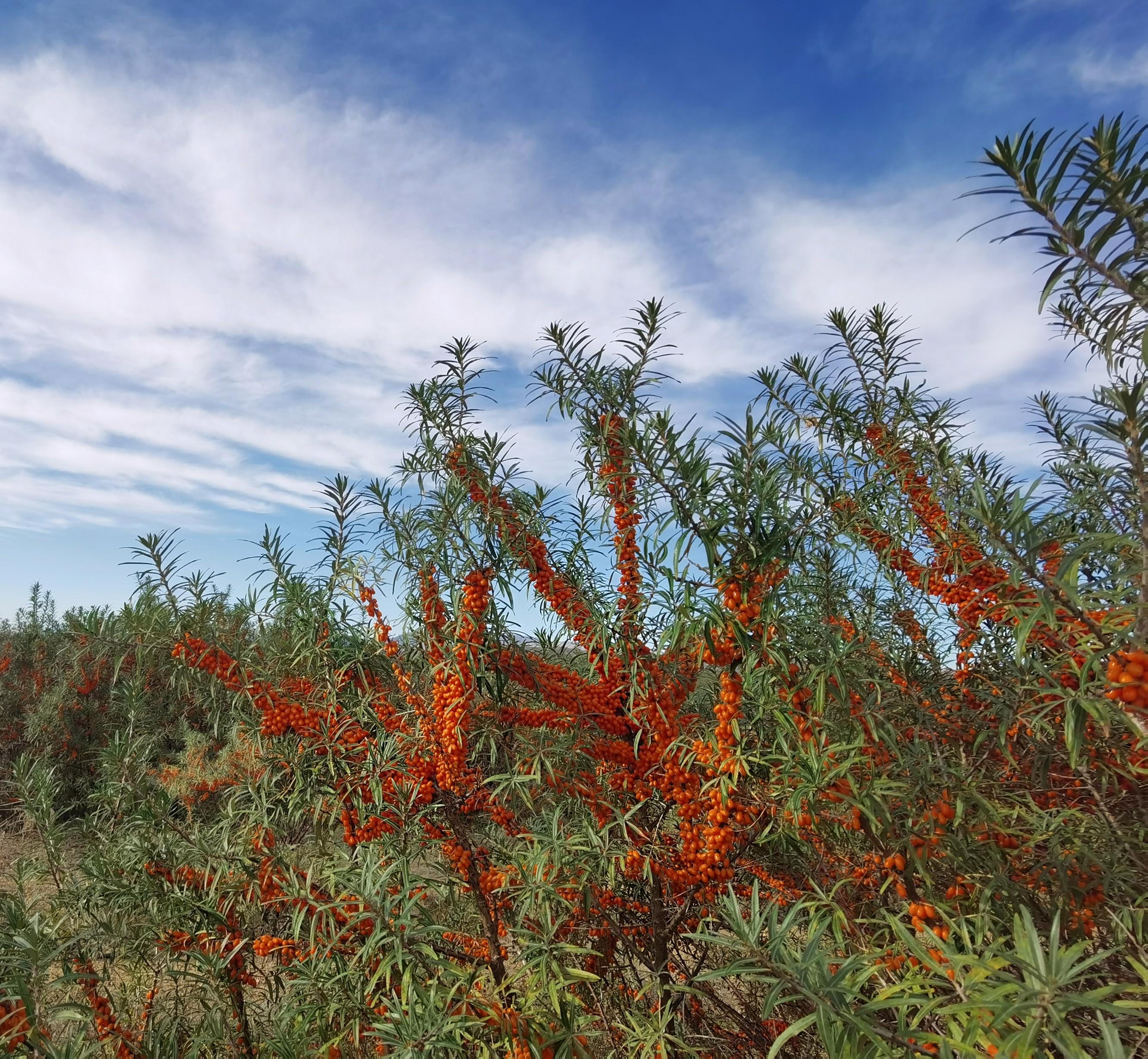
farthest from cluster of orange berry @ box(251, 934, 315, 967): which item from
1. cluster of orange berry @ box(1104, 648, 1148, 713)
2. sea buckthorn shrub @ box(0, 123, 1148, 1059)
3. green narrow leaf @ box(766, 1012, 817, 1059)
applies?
cluster of orange berry @ box(1104, 648, 1148, 713)

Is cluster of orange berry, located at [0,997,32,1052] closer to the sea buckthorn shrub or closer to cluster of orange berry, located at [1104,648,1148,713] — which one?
the sea buckthorn shrub

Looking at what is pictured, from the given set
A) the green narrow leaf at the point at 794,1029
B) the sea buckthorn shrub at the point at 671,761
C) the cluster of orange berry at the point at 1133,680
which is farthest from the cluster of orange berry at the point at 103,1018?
the cluster of orange berry at the point at 1133,680

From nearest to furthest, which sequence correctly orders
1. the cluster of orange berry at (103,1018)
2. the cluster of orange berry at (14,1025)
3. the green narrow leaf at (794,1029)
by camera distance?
the green narrow leaf at (794,1029) < the cluster of orange berry at (14,1025) < the cluster of orange berry at (103,1018)

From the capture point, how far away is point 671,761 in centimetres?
199

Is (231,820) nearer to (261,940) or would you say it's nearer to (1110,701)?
(261,940)

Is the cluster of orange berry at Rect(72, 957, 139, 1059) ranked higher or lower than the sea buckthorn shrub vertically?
lower

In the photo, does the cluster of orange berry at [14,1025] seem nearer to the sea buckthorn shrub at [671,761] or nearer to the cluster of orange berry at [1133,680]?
the sea buckthorn shrub at [671,761]

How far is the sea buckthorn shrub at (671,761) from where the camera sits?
4.80ft

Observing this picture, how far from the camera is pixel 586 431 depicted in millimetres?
2178

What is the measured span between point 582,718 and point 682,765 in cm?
41

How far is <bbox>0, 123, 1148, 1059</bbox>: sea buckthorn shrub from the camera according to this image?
1462mm

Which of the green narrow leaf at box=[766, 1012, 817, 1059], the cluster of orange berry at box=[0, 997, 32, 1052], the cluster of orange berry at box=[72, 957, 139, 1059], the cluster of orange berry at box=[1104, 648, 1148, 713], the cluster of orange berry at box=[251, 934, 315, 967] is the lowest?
the cluster of orange berry at box=[72, 957, 139, 1059]

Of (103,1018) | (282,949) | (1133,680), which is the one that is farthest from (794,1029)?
(103,1018)

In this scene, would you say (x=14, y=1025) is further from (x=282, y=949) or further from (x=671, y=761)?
(x=671, y=761)
